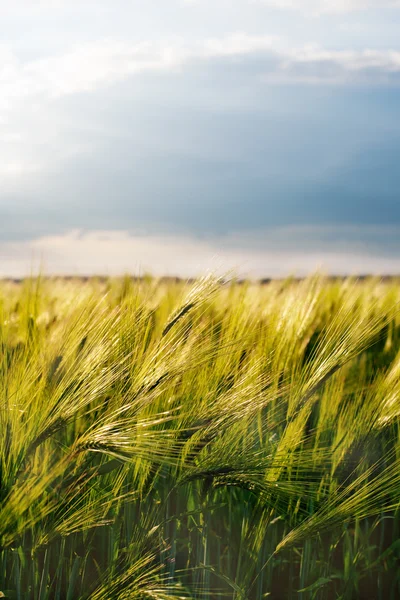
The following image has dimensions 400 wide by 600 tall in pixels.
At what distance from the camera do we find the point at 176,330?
1612mm

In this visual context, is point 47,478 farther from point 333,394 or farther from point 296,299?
point 296,299

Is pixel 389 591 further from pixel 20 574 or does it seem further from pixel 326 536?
pixel 20 574

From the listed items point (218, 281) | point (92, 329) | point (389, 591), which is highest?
point (218, 281)

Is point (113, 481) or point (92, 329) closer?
point (92, 329)

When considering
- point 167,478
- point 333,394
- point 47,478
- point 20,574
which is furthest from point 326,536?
point 47,478

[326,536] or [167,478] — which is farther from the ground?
[167,478]

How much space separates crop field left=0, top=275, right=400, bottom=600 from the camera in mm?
1460

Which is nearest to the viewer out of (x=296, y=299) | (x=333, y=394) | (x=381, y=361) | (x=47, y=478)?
(x=47, y=478)

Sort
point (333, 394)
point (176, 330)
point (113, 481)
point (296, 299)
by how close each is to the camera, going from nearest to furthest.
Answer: point (176, 330), point (113, 481), point (333, 394), point (296, 299)

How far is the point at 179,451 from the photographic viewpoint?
1.53 meters

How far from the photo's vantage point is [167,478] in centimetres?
179

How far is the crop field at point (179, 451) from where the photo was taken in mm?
1460

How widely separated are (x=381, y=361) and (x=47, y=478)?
1608 mm

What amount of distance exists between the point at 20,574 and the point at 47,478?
539mm
